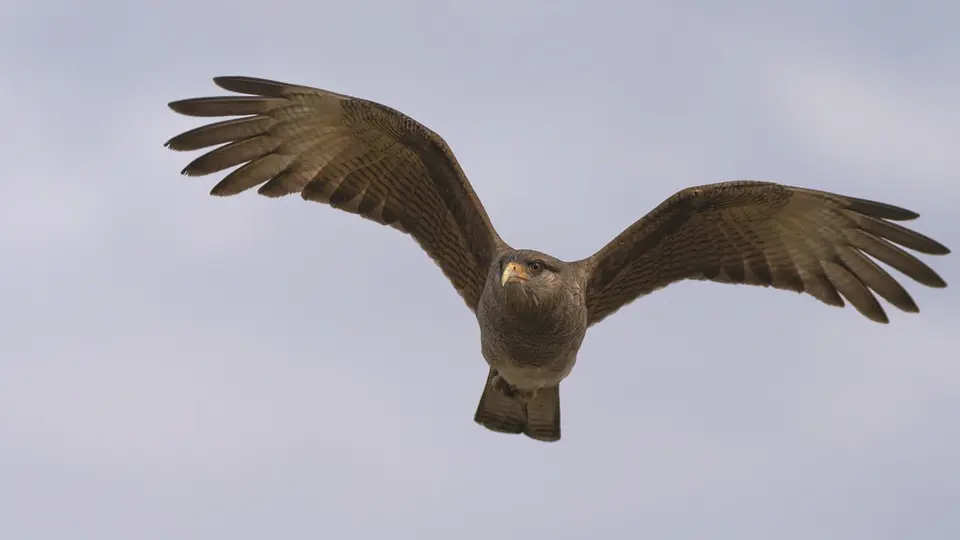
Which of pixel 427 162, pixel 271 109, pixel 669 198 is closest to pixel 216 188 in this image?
pixel 271 109

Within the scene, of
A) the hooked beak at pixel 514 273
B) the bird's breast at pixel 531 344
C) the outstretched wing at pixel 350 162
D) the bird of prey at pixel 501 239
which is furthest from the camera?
the outstretched wing at pixel 350 162

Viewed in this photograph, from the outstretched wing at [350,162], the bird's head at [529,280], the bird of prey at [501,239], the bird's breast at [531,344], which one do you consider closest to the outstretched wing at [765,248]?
the bird of prey at [501,239]

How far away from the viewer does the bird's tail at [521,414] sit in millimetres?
13727

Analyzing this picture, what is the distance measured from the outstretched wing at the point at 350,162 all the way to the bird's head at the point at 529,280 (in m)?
1.04

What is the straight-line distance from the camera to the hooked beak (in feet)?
38.6

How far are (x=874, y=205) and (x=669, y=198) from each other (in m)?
1.81

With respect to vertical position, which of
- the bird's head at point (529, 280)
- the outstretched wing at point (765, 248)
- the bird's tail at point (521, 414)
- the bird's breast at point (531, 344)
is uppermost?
the outstretched wing at point (765, 248)

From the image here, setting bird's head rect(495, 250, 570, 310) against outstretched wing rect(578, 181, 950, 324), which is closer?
bird's head rect(495, 250, 570, 310)

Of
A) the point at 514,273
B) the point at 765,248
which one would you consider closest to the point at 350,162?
the point at 514,273

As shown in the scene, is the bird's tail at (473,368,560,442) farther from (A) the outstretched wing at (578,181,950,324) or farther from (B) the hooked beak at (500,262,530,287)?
(B) the hooked beak at (500,262,530,287)

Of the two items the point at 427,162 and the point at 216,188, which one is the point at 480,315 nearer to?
→ the point at 427,162

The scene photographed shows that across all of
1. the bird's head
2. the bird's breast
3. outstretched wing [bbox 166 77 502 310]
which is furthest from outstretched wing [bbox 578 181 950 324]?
outstretched wing [bbox 166 77 502 310]

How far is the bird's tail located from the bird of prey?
13 millimetres

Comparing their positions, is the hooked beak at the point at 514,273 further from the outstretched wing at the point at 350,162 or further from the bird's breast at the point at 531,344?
the outstretched wing at the point at 350,162
